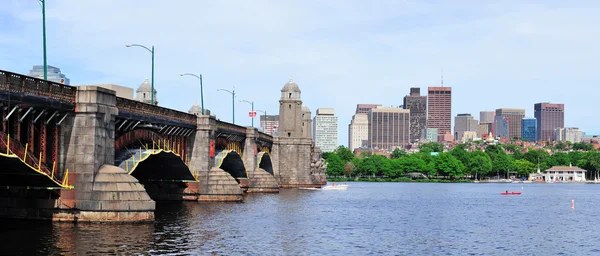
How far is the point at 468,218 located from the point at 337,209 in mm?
17157

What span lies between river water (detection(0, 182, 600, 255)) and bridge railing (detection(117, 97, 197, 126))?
31.8ft

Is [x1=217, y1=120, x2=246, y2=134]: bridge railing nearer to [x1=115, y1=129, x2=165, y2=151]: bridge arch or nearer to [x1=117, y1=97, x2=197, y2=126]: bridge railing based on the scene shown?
[x1=117, y1=97, x2=197, y2=126]: bridge railing

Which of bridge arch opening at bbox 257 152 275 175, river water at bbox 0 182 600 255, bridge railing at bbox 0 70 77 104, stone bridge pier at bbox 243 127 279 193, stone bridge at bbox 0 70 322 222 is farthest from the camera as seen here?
bridge arch opening at bbox 257 152 275 175

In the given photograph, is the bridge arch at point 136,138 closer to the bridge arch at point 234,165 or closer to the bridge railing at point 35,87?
the bridge railing at point 35,87

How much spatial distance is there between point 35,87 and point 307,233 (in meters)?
25.1

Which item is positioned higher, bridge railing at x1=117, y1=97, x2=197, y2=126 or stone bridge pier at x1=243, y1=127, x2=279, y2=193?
bridge railing at x1=117, y1=97, x2=197, y2=126

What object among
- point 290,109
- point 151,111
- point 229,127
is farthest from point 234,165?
point 151,111

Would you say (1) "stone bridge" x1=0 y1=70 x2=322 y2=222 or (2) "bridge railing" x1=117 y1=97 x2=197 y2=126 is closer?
(1) "stone bridge" x1=0 y1=70 x2=322 y2=222

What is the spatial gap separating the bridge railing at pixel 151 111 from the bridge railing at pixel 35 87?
7.27m

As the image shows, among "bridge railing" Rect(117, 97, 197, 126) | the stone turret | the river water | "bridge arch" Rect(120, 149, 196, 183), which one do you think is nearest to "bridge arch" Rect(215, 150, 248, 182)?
"bridge arch" Rect(120, 149, 196, 183)

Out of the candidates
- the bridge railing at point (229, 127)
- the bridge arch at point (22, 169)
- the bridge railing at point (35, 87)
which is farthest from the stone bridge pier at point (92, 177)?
the bridge railing at point (229, 127)

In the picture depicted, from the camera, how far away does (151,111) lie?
73688 mm

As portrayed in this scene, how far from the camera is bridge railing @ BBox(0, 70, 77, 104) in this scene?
162 ft

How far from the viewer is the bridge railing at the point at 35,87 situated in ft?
162
